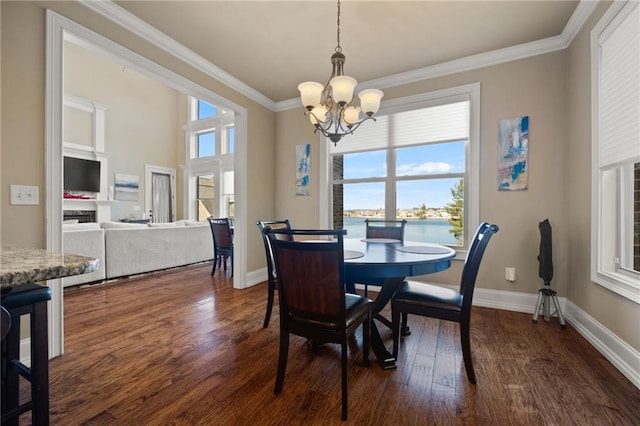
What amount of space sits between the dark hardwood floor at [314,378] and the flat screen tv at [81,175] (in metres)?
5.55

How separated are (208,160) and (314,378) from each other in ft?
25.2

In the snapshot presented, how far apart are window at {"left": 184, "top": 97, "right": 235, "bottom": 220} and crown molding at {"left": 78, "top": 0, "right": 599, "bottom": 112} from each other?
14.3 feet

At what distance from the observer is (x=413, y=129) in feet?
11.3

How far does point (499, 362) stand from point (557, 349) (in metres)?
0.55

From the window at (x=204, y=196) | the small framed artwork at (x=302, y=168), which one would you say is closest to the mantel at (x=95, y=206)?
the window at (x=204, y=196)

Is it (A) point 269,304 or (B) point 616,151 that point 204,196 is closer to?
(A) point 269,304

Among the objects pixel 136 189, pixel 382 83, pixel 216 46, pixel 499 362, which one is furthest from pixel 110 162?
pixel 499 362

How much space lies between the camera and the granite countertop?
753mm

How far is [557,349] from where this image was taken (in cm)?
205

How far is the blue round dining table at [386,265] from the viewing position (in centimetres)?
162

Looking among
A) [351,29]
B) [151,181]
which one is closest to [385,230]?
[351,29]

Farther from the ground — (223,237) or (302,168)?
(302,168)

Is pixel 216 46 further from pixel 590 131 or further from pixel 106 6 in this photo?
pixel 590 131

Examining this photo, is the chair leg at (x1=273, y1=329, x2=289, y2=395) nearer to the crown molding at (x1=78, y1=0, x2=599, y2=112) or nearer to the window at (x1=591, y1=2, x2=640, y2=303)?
the window at (x1=591, y1=2, x2=640, y2=303)
